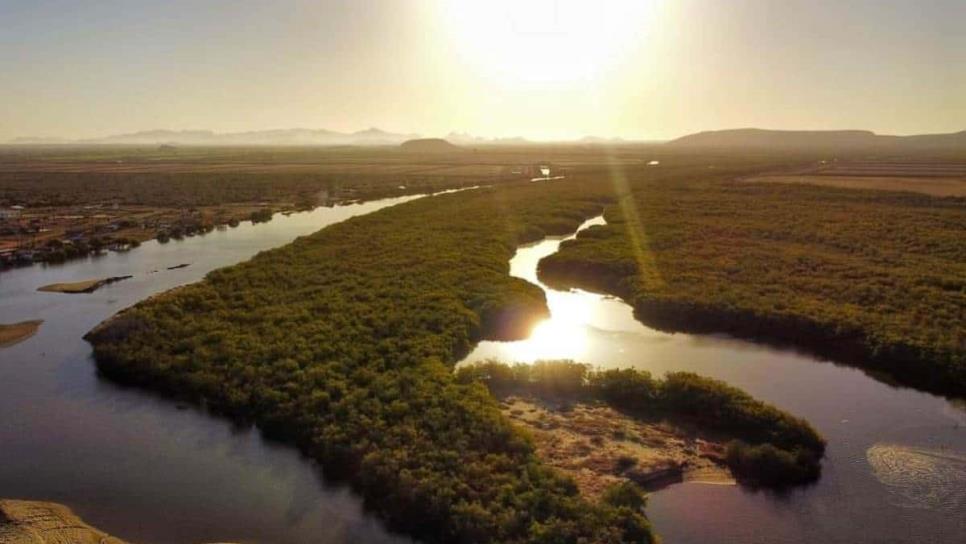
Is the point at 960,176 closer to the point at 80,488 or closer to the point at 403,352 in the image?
the point at 403,352

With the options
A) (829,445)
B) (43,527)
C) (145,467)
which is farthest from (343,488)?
(829,445)

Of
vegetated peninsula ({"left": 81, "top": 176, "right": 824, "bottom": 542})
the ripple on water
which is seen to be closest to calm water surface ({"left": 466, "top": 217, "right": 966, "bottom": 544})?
the ripple on water

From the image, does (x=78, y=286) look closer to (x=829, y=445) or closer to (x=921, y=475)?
(x=829, y=445)

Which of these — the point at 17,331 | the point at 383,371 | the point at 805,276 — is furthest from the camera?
the point at 805,276

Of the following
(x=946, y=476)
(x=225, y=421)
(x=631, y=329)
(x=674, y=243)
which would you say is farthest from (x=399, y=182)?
(x=946, y=476)

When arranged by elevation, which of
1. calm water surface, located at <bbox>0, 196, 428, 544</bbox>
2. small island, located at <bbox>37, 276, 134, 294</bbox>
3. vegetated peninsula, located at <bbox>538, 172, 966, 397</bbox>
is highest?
vegetated peninsula, located at <bbox>538, 172, 966, 397</bbox>

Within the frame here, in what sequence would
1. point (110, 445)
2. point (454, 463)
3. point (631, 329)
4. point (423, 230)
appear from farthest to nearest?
point (423, 230), point (631, 329), point (110, 445), point (454, 463)

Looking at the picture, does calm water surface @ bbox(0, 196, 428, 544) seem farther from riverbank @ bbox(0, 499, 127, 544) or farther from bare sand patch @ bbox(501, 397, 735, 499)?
bare sand patch @ bbox(501, 397, 735, 499)
